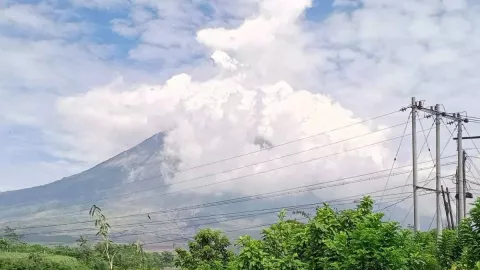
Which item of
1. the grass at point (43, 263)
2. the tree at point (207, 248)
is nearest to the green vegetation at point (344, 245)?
the tree at point (207, 248)

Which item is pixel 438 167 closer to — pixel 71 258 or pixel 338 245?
pixel 338 245

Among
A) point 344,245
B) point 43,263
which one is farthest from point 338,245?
point 43,263

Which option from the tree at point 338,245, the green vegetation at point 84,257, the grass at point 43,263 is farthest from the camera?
the grass at point 43,263

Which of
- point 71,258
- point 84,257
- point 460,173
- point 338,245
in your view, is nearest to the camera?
point 338,245

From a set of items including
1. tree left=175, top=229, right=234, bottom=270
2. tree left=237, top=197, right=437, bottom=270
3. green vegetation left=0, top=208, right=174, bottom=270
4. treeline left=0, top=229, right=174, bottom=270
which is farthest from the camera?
treeline left=0, top=229, right=174, bottom=270

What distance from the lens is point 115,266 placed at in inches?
2530

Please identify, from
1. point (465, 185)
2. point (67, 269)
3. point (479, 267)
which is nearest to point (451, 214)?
point (465, 185)

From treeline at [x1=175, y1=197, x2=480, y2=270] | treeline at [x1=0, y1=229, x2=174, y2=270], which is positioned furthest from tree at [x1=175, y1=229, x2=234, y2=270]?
treeline at [x1=0, y1=229, x2=174, y2=270]

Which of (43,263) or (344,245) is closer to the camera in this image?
(344,245)

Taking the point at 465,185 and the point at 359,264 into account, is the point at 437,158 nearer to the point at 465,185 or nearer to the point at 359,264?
the point at 465,185

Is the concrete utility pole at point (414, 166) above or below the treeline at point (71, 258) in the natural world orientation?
above

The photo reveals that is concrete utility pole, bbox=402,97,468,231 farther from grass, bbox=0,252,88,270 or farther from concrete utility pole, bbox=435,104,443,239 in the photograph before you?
grass, bbox=0,252,88,270

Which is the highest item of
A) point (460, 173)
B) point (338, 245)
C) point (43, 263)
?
point (460, 173)

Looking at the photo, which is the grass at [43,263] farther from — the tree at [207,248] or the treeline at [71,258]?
the tree at [207,248]
